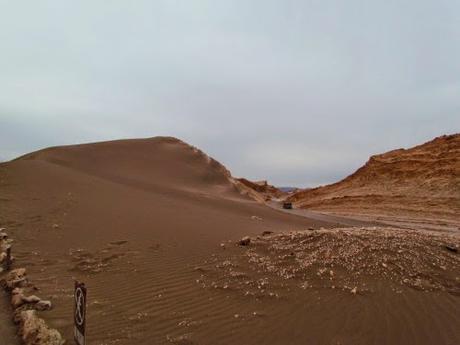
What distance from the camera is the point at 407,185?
26.0 metres

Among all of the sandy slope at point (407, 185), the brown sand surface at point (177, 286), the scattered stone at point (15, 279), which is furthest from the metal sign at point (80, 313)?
the sandy slope at point (407, 185)

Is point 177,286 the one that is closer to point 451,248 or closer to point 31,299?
point 31,299

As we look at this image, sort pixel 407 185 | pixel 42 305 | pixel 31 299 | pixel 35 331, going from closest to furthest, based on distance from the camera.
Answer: pixel 35 331 → pixel 42 305 → pixel 31 299 → pixel 407 185

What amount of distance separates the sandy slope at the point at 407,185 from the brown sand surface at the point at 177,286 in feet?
48.4

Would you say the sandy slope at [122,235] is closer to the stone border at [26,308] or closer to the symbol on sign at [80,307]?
the stone border at [26,308]

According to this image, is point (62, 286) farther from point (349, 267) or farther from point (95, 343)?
point (349, 267)

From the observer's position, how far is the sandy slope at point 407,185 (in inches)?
886

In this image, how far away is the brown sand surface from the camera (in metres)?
4.34

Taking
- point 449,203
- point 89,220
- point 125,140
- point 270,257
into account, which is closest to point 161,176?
point 125,140

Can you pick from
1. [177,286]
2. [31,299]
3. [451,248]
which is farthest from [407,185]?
[31,299]

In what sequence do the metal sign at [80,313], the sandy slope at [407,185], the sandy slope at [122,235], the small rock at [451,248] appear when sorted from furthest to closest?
the sandy slope at [407,185] → the small rock at [451,248] → the sandy slope at [122,235] → the metal sign at [80,313]

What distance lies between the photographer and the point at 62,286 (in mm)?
6008

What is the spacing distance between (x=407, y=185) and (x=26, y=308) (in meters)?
25.4

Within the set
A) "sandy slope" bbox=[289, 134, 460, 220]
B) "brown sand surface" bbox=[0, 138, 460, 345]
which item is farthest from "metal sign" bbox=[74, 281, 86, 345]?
"sandy slope" bbox=[289, 134, 460, 220]
